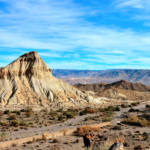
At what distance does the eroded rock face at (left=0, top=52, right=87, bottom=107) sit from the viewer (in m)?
54.1

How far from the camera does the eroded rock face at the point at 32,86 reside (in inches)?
2128

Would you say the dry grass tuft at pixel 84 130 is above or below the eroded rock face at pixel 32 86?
below

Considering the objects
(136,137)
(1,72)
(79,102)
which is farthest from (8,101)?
(136,137)

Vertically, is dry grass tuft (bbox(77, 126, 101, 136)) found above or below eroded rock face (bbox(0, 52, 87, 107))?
below

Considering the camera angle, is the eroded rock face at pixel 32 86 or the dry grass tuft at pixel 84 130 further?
the eroded rock face at pixel 32 86

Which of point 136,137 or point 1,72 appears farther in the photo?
point 1,72

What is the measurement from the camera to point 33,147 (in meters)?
19.2

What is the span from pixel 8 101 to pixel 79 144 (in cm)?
3454

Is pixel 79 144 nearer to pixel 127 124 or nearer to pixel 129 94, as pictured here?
pixel 127 124

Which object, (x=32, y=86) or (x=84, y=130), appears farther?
(x=32, y=86)

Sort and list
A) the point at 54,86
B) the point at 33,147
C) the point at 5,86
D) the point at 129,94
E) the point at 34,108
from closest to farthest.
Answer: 1. the point at 33,147
2. the point at 34,108
3. the point at 5,86
4. the point at 54,86
5. the point at 129,94

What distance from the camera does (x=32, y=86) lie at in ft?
188

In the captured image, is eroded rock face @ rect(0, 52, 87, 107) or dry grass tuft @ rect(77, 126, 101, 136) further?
eroded rock face @ rect(0, 52, 87, 107)

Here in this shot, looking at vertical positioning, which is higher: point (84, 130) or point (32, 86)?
point (32, 86)
